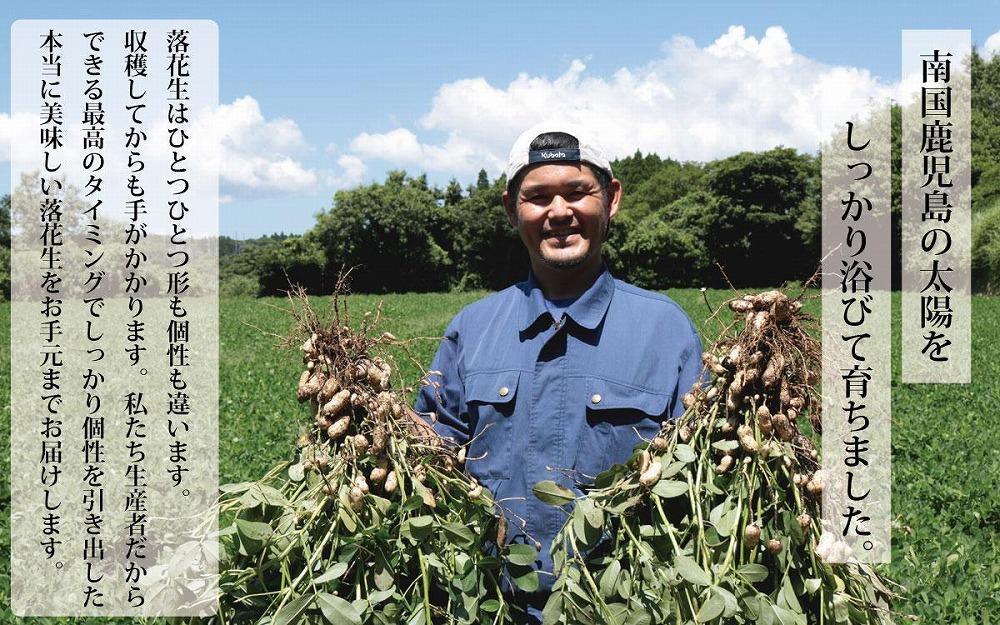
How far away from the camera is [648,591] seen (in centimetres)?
135

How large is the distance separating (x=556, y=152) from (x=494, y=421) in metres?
0.66

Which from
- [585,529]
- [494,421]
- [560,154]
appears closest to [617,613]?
[585,529]

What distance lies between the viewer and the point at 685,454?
1.38 metres

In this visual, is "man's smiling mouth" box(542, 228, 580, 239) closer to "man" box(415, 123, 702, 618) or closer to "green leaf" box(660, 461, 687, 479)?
"man" box(415, 123, 702, 618)

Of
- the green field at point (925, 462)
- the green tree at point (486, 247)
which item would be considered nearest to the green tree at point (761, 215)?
the green tree at point (486, 247)

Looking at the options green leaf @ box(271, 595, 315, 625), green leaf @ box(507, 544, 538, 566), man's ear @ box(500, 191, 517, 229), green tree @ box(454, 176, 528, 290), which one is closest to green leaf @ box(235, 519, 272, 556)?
green leaf @ box(271, 595, 315, 625)

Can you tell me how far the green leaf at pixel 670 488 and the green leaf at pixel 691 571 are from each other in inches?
3.9

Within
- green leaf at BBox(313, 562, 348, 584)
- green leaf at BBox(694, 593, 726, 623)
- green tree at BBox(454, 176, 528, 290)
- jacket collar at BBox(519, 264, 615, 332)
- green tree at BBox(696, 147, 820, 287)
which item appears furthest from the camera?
green tree at BBox(454, 176, 528, 290)

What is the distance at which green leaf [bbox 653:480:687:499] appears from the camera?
1.34 m

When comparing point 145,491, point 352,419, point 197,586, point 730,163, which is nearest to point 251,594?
point 197,586

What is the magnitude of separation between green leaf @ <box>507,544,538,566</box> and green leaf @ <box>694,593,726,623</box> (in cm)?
36

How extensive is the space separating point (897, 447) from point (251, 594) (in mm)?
5944

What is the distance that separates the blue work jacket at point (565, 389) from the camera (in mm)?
1902

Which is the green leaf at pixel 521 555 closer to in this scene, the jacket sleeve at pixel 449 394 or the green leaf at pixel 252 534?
the green leaf at pixel 252 534
